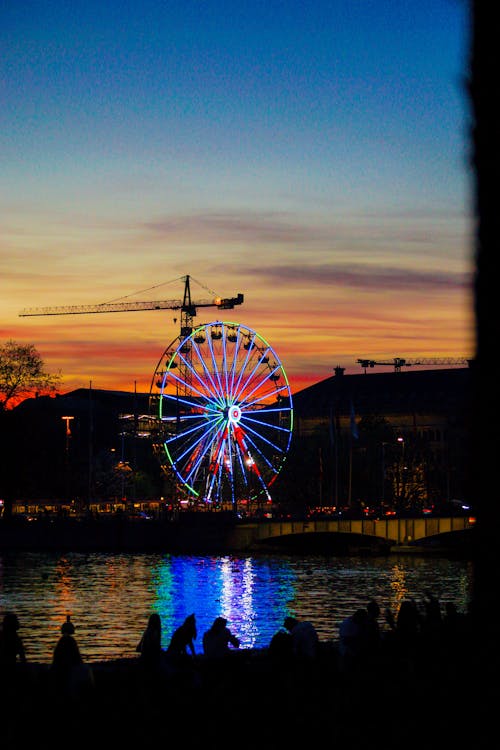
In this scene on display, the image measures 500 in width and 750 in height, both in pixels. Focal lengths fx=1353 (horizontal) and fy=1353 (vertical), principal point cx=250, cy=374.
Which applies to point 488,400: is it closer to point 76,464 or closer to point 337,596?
point 337,596

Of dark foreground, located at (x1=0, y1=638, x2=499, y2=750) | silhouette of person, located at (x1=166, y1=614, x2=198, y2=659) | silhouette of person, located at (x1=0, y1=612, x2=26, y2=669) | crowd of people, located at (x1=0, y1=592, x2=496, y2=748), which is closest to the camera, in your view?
dark foreground, located at (x1=0, y1=638, x2=499, y2=750)

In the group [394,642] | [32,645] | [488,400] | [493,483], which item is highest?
[488,400]

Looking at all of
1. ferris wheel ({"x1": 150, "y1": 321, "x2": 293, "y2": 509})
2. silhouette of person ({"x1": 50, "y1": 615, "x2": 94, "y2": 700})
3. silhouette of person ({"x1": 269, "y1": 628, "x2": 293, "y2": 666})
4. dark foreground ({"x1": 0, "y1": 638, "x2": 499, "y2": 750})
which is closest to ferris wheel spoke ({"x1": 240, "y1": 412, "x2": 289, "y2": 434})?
ferris wheel ({"x1": 150, "y1": 321, "x2": 293, "y2": 509})

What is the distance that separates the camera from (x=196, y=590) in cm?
7425

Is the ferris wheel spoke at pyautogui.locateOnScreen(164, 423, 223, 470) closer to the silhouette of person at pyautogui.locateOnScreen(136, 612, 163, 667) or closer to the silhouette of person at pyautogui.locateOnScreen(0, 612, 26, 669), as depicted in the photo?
the silhouette of person at pyautogui.locateOnScreen(0, 612, 26, 669)

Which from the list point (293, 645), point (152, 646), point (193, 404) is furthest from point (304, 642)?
point (193, 404)

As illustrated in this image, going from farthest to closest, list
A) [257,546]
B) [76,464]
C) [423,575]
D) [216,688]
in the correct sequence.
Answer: [76,464] → [257,546] → [423,575] → [216,688]

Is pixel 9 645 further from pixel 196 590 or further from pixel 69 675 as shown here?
pixel 196 590

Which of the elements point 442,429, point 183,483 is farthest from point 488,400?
point 442,429

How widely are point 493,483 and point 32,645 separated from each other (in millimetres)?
38560

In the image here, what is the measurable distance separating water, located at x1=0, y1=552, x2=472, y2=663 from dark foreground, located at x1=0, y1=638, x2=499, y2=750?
22904 mm

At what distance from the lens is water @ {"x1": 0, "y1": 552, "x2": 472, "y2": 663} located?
53.4 meters

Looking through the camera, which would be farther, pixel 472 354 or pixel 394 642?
pixel 394 642

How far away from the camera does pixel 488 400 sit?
1001 centimetres
